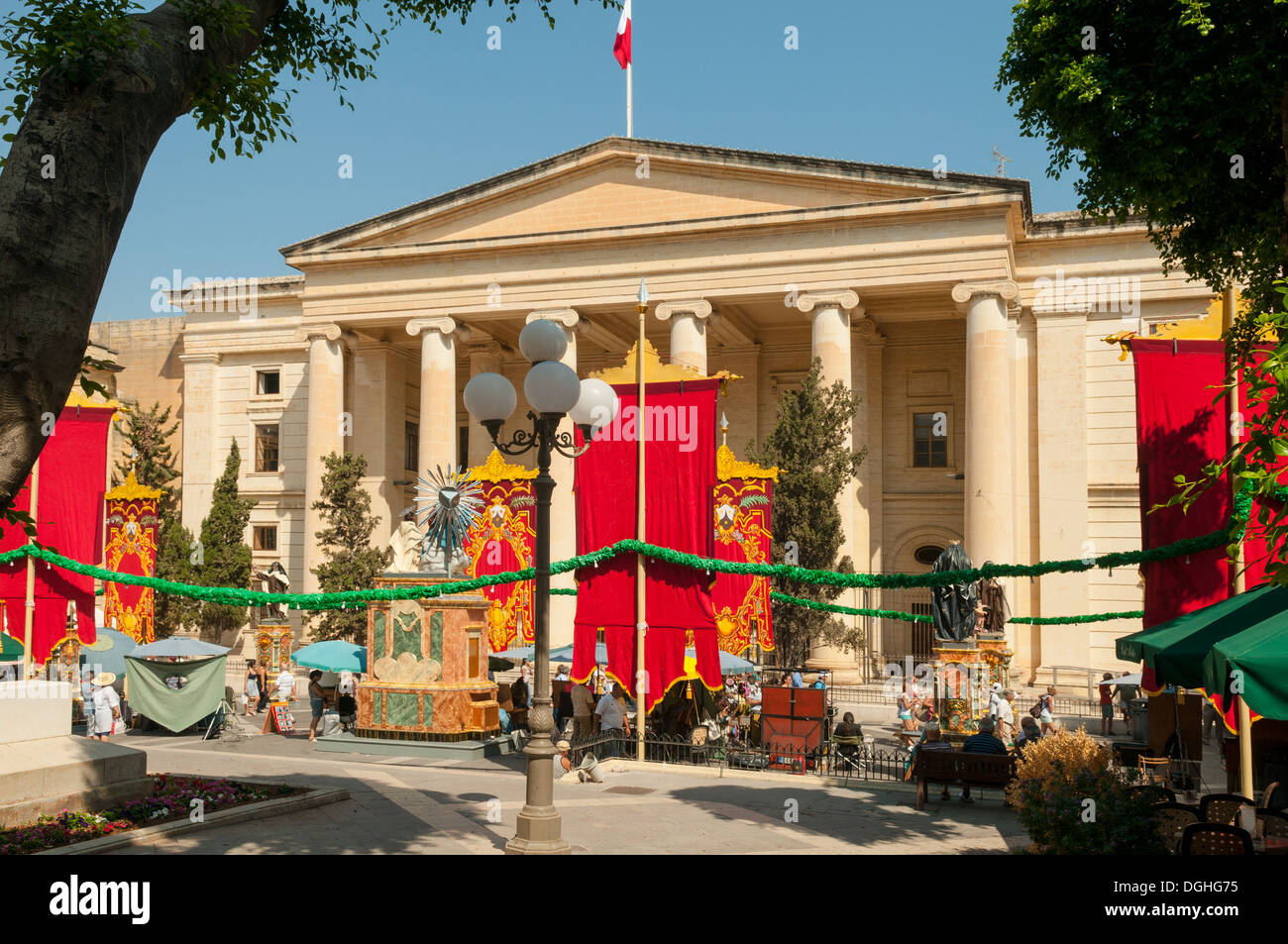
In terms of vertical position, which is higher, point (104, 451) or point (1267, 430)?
point (104, 451)

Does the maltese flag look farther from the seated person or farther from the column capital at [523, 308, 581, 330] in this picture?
the seated person

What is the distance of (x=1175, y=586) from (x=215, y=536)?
38024 mm

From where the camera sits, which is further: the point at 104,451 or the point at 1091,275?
the point at 1091,275

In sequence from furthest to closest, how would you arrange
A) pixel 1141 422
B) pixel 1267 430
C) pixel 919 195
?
pixel 919 195
pixel 1141 422
pixel 1267 430

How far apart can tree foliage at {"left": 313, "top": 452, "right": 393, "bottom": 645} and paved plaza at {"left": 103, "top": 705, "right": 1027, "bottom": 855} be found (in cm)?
1976

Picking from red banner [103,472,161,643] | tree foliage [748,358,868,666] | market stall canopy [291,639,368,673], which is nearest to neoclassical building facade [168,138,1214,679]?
tree foliage [748,358,868,666]

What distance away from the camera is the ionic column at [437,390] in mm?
40969

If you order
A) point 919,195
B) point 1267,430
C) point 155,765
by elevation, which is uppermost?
point 919,195

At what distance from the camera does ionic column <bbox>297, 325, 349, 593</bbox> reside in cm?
4234

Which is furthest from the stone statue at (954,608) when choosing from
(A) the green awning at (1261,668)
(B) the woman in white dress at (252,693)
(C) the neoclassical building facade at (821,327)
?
(B) the woman in white dress at (252,693)

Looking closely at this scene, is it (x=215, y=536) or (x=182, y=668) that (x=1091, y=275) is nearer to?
(x=182, y=668)

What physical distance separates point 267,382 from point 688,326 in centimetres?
2195

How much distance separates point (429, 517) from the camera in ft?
70.2
